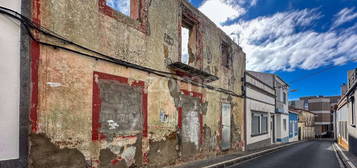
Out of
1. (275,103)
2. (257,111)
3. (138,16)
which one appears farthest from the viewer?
(275,103)

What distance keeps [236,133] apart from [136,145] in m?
7.70

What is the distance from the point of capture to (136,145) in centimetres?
629

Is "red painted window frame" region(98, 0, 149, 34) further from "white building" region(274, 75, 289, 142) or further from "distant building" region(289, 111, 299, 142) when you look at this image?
"distant building" region(289, 111, 299, 142)

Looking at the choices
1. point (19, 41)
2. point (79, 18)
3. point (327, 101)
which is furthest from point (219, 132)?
point (327, 101)

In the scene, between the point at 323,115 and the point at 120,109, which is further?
the point at 323,115

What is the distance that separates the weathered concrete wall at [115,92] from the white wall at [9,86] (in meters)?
0.35

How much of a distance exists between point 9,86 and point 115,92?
2297 millimetres

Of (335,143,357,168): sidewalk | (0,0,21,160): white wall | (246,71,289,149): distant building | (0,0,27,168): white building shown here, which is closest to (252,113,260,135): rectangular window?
(246,71,289,149): distant building

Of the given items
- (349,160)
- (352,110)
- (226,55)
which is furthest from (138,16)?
(352,110)

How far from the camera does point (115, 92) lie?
5.75 metres

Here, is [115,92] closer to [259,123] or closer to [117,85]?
[117,85]

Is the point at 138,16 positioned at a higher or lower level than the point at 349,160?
higher

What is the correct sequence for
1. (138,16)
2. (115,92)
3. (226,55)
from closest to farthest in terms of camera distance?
(115,92) → (138,16) → (226,55)

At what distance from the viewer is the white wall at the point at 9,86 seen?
144 inches
